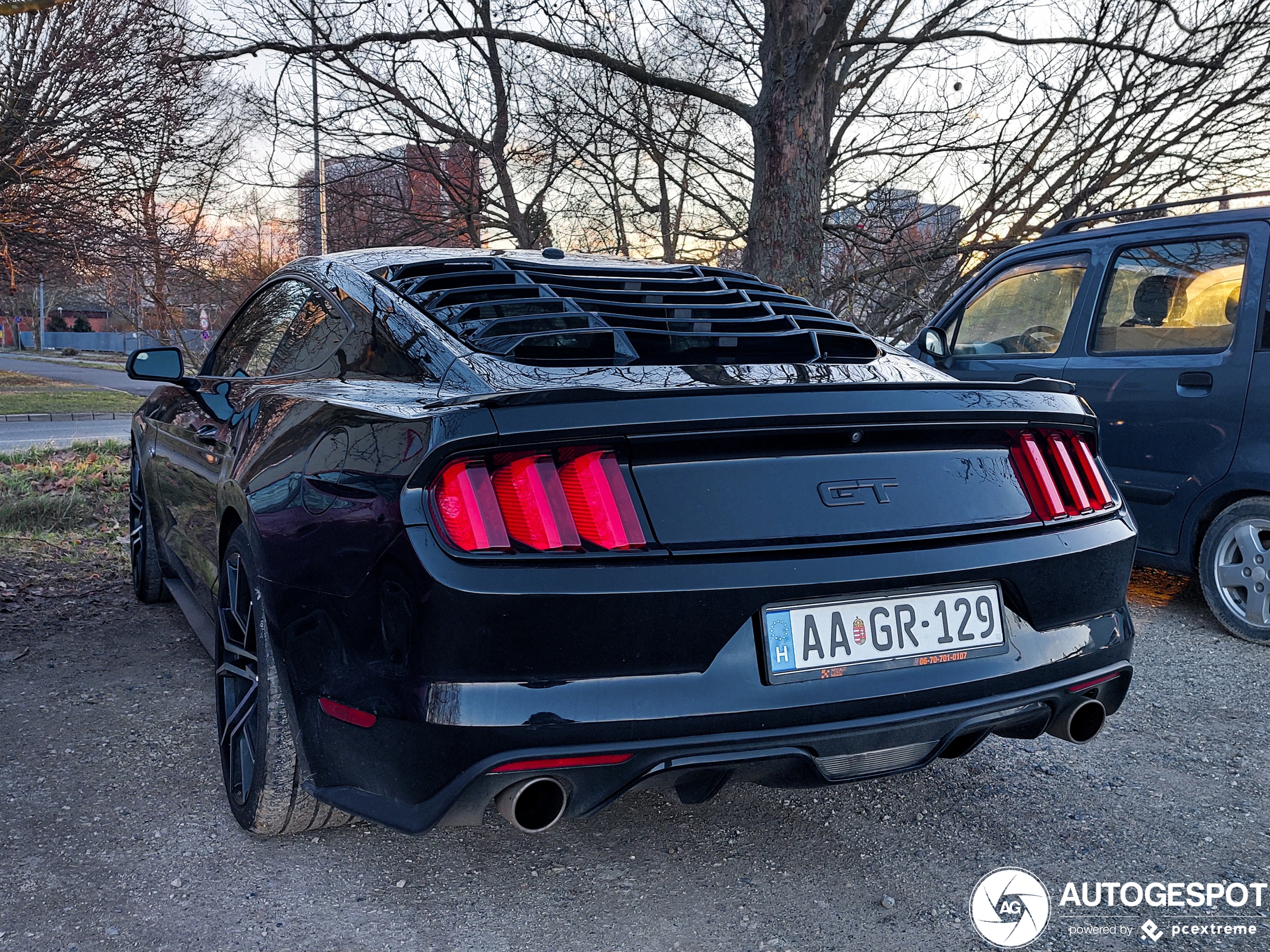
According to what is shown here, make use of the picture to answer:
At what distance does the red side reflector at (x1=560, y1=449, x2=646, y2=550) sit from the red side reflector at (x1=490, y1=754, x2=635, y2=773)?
0.38 metres

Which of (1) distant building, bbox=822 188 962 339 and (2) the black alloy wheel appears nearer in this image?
(2) the black alloy wheel

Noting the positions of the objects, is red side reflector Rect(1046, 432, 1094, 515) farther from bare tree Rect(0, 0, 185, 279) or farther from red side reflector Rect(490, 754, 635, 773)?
bare tree Rect(0, 0, 185, 279)

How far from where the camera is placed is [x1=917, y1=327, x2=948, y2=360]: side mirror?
17.5 feet

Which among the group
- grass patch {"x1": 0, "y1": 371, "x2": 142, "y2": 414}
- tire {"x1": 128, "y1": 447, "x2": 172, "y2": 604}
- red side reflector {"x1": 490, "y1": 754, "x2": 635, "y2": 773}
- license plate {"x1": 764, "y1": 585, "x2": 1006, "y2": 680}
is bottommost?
grass patch {"x1": 0, "y1": 371, "x2": 142, "y2": 414}

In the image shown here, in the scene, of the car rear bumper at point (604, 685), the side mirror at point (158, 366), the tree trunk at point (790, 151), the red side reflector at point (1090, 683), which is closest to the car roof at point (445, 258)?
the side mirror at point (158, 366)

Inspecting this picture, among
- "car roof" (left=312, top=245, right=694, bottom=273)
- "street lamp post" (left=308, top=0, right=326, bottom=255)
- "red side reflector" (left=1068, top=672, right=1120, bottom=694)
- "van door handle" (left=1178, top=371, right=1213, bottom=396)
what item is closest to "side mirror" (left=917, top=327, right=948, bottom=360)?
"van door handle" (left=1178, top=371, right=1213, bottom=396)

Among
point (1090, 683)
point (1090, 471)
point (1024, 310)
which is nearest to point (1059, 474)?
point (1090, 471)

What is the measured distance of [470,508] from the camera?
1929 mm

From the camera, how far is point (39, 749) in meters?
3.18

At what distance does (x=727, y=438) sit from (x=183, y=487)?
2.37 metres

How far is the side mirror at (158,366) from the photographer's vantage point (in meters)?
Result: 3.52

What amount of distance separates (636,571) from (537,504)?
222 mm

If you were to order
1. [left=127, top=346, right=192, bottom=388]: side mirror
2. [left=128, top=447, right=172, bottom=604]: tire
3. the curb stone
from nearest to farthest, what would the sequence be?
[left=127, top=346, right=192, bottom=388]: side mirror < [left=128, top=447, right=172, bottom=604]: tire < the curb stone

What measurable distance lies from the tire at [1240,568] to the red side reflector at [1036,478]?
101 inches
